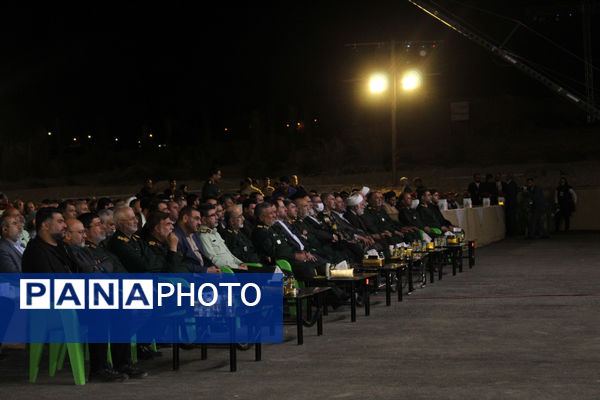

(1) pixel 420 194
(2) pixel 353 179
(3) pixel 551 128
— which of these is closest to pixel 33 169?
(2) pixel 353 179

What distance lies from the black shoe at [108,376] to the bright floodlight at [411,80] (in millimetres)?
19192

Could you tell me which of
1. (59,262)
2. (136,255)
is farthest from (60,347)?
(136,255)

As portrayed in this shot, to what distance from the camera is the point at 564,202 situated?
99.1ft

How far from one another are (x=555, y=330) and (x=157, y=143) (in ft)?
202

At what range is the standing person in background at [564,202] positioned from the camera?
29875 mm

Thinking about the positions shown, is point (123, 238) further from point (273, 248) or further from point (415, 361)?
point (415, 361)

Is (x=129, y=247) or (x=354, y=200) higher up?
(x=354, y=200)

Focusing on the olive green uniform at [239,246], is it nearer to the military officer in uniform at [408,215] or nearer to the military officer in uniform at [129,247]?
the military officer in uniform at [129,247]

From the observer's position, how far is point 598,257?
20.0m

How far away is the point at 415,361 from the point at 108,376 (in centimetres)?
269

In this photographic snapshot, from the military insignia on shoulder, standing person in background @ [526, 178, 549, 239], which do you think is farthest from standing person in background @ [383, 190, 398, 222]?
the military insignia on shoulder

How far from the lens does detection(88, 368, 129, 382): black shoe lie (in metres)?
7.85

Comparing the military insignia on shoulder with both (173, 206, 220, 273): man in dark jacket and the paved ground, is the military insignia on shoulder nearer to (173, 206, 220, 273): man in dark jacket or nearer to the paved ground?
(173, 206, 220, 273): man in dark jacket

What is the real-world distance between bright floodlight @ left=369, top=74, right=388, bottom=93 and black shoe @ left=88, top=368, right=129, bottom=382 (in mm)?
19247
